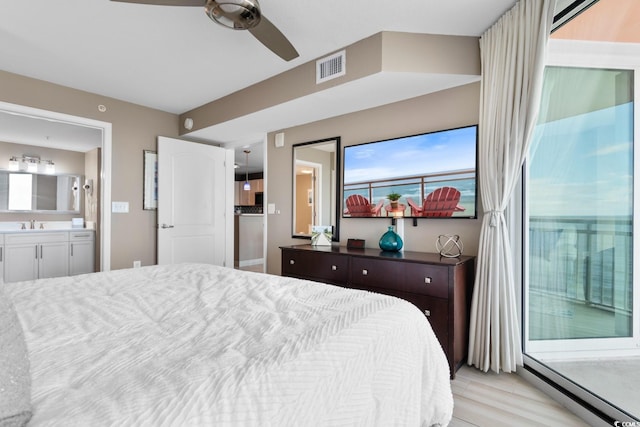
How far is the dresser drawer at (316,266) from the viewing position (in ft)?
8.80

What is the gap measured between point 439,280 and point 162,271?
6.01ft

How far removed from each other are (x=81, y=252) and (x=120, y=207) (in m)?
1.63

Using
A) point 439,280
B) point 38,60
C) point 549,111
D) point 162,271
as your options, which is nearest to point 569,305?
point 439,280

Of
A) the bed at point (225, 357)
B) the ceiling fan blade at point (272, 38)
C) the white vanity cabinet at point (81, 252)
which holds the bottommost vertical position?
the white vanity cabinet at point (81, 252)

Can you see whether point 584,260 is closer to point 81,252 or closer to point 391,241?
point 391,241

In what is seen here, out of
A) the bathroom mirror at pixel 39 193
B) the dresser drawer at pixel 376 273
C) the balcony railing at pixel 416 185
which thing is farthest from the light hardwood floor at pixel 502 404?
the bathroom mirror at pixel 39 193

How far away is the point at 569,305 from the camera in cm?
204

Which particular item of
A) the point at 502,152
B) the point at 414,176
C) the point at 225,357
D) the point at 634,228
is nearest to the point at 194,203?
the point at 414,176

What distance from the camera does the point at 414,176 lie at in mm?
2736

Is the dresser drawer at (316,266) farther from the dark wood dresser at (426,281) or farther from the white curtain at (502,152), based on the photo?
the white curtain at (502,152)

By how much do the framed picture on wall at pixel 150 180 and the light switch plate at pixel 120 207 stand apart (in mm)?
196

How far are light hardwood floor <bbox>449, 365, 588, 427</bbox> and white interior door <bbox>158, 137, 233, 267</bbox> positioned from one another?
3.45 m

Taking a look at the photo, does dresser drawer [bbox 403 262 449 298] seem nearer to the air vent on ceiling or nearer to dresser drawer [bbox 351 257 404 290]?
dresser drawer [bbox 351 257 404 290]

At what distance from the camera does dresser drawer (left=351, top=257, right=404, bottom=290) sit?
7.68 ft
